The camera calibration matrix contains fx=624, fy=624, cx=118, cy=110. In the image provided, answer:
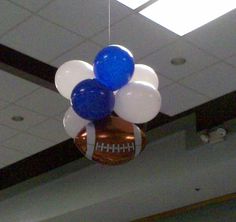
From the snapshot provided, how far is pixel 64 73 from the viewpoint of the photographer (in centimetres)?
352

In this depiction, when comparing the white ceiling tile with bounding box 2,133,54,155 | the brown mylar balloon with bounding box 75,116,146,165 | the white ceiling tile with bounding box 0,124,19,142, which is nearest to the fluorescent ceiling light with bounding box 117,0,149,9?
the brown mylar balloon with bounding box 75,116,146,165

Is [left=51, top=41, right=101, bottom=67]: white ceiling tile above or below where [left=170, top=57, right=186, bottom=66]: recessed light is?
above

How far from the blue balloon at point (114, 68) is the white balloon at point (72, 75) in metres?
0.19

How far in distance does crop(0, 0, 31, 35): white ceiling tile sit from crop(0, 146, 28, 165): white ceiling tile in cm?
250

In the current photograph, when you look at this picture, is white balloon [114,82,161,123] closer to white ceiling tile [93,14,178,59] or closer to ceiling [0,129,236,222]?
white ceiling tile [93,14,178,59]

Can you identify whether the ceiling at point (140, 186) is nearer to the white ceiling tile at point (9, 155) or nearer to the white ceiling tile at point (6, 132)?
the white ceiling tile at point (9, 155)

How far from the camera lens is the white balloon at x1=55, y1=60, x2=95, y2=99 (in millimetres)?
3479

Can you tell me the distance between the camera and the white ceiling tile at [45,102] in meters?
5.42

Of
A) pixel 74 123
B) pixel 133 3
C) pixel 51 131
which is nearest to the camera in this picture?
pixel 74 123

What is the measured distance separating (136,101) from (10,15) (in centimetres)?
142

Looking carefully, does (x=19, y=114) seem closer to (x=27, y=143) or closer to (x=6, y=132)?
(x=6, y=132)

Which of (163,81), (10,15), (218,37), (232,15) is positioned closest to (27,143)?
(163,81)

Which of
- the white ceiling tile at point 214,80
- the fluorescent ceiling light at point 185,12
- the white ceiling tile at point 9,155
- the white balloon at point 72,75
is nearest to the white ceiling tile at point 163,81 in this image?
the white ceiling tile at point 214,80

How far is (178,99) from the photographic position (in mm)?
5441
